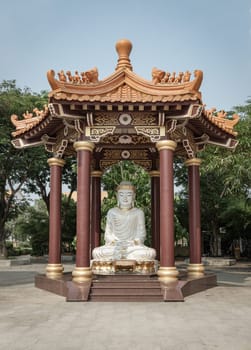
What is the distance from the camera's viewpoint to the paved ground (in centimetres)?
518

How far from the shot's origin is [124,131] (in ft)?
33.4

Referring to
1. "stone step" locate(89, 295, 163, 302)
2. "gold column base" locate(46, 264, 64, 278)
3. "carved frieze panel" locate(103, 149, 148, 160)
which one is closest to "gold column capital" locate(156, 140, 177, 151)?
"stone step" locate(89, 295, 163, 302)

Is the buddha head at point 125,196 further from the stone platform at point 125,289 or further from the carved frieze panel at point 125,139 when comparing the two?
the stone platform at point 125,289

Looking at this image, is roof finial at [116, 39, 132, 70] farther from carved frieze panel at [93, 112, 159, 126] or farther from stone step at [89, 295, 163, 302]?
stone step at [89, 295, 163, 302]

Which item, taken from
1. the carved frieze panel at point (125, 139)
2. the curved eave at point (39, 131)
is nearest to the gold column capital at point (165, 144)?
the carved frieze panel at point (125, 139)

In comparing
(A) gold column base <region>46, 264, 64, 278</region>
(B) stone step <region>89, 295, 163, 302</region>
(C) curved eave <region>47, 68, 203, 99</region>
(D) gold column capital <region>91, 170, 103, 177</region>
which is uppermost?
(C) curved eave <region>47, 68, 203, 99</region>

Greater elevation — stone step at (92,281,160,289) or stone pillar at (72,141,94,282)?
stone pillar at (72,141,94,282)

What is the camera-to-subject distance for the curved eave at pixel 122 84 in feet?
30.2

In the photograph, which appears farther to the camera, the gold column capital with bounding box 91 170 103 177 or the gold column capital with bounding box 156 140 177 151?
the gold column capital with bounding box 91 170 103 177

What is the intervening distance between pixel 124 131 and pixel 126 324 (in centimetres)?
523

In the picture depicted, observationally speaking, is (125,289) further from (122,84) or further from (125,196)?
(122,84)

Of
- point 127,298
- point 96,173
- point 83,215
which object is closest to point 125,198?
point 96,173

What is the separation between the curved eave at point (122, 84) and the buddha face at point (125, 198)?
325 cm

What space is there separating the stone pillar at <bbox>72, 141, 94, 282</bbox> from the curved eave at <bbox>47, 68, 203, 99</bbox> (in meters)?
1.29
